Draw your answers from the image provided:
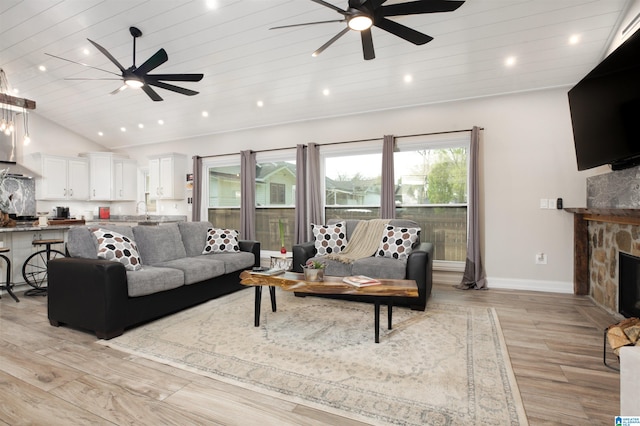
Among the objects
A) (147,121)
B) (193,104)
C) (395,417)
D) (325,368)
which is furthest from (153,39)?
(395,417)

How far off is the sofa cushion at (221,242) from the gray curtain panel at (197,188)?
7.03 feet

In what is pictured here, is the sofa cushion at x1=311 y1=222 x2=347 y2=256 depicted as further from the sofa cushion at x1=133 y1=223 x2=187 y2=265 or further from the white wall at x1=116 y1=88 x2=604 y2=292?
the white wall at x1=116 y1=88 x2=604 y2=292

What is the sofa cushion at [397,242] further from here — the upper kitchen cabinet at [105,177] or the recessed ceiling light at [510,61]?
the upper kitchen cabinet at [105,177]

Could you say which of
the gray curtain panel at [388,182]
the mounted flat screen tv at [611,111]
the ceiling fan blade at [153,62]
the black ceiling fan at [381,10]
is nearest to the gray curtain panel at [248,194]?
the gray curtain panel at [388,182]

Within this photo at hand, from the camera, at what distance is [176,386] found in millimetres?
2014

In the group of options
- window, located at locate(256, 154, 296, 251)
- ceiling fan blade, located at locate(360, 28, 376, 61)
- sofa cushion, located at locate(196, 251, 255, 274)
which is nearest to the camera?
ceiling fan blade, located at locate(360, 28, 376, 61)

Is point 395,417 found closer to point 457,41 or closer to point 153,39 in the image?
point 457,41

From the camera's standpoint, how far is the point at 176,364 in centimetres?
230

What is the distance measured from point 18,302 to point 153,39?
354cm

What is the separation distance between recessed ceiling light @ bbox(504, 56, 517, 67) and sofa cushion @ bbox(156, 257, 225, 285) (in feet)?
13.8

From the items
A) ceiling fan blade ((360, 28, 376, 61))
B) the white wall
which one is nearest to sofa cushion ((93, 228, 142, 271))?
ceiling fan blade ((360, 28, 376, 61))

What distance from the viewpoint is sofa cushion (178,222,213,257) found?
443 centimetres

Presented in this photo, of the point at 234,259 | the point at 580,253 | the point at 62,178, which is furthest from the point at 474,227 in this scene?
the point at 62,178

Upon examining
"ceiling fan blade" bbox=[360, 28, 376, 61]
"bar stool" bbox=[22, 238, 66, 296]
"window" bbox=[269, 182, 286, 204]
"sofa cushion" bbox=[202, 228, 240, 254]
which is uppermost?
"ceiling fan blade" bbox=[360, 28, 376, 61]
